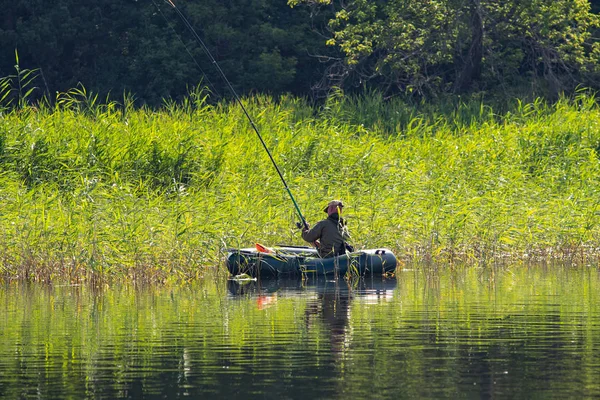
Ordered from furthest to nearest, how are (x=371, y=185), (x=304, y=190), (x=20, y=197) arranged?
(x=371, y=185), (x=304, y=190), (x=20, y=197)

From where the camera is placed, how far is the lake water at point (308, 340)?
7484mm

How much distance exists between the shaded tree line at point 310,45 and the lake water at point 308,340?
13611mm

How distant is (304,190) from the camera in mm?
16281

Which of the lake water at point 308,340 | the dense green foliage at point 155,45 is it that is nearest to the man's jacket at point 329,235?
the lake water at point 308,340

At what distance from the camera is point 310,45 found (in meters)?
30.7

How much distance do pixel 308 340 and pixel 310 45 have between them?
2202 cm

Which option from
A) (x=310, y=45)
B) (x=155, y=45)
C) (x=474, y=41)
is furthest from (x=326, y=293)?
(x=310, y=45)

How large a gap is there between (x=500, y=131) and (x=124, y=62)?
13237mm

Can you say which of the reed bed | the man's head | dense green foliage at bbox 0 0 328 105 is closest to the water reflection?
the man's head

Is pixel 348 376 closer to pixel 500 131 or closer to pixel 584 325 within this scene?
pixel 584 325

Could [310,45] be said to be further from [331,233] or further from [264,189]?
[331,233]

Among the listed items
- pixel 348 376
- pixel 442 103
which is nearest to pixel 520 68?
pixel 442 103

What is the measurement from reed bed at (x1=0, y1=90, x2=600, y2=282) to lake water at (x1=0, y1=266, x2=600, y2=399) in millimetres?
727

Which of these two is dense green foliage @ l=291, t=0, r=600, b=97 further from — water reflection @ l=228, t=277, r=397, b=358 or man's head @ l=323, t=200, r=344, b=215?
water reflection @ l=228, t=277, r=397, b=358
